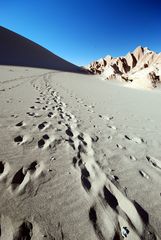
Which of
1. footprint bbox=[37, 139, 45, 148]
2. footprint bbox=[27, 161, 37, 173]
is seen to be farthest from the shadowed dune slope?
footprint bbox=[27, 161, 37, 173]

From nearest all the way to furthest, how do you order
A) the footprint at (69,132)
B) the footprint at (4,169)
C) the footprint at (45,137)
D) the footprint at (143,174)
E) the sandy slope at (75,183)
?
the sandy slope at (75,183)
the footprint at (4,169)
the footprint at (143,174)
the footprint at (45,137)
the footprint at (69,132)

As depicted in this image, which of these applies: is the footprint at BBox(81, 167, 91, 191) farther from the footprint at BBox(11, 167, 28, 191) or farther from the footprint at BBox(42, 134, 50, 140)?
the footprint at BBox(42, 134, 50, 140)

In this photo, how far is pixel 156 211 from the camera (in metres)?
2.01

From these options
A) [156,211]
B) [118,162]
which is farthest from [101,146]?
[156,211]

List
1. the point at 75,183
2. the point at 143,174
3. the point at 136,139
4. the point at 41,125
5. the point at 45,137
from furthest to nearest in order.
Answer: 1. the point at 136,139
2. the point at 41,125
3. the point at 45,137
4. the point at 143,174
5. the point at 75,183

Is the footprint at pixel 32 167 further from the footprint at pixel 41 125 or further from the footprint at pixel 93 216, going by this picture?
the footprint at pixel 41 125

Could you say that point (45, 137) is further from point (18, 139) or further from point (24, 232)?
point (24, 232)

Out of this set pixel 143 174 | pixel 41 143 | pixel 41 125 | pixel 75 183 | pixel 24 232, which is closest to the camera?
pixel 24 232

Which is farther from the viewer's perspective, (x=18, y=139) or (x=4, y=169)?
(x=18, y=139)

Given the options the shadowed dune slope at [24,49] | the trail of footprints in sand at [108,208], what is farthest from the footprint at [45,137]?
the shadowed dune slope at [24,49]

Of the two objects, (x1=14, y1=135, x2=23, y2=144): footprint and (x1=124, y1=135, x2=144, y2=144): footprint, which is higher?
(x1=124, y1=135, x2=144, y2=144): footprint

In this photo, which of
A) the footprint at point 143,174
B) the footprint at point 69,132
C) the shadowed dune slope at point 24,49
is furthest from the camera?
the shadowed dune slope at point 24,49

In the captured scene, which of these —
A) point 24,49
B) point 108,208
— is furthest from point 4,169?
point 24,49

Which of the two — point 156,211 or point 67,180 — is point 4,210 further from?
point 156,211
